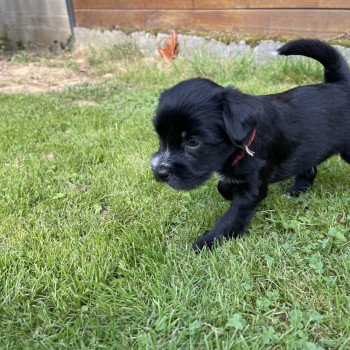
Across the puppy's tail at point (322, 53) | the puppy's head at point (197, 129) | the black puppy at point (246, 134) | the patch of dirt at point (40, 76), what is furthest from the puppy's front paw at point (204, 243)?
the patch of dirt at point (40, 76)

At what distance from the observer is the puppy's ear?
1946 mm

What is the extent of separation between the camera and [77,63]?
25.8 feet

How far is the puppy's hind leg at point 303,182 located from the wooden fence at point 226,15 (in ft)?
10.5

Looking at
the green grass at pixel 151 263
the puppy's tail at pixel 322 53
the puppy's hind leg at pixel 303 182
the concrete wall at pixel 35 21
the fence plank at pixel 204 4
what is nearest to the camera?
the green grass at pixel 151 263

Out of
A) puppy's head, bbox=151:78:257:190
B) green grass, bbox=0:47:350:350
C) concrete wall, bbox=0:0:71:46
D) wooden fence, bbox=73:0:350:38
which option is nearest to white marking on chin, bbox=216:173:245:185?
puppy's head, bbox=151:78:257:190

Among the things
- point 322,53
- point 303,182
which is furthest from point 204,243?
point 322,53

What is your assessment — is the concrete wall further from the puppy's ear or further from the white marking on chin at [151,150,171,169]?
the puppy's ear

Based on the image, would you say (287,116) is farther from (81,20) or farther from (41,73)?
(81,20)

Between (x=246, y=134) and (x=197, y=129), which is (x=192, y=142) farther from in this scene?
(x=246, y=134)

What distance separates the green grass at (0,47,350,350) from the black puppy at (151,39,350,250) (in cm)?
22

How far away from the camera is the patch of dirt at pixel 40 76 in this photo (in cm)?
636

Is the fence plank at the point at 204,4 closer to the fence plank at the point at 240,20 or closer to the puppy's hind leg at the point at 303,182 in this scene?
the fence plank at the point at 240,20

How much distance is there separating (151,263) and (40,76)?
19.3ft

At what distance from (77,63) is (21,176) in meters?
5.34
